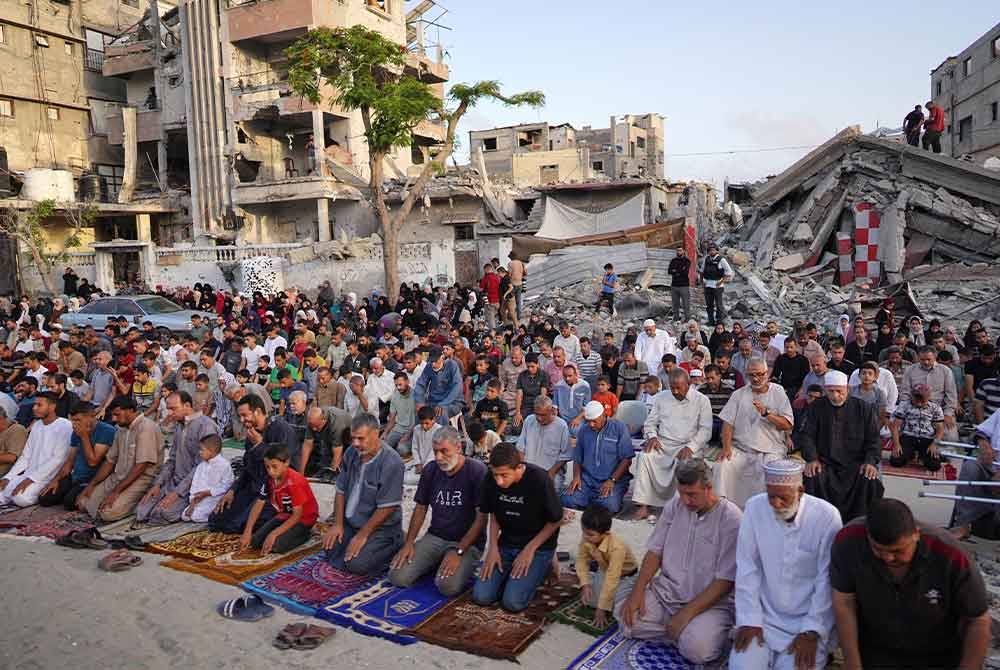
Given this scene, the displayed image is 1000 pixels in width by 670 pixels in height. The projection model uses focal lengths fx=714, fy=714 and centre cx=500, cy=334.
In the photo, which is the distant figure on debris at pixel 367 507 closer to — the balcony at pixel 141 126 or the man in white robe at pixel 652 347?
the man in white robe at pixel 652 347

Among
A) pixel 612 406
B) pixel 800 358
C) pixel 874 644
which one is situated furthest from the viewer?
pixel 800 358

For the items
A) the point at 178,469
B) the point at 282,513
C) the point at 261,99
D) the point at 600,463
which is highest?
the point at 261,99

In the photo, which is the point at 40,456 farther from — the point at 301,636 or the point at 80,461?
the point at 301,636

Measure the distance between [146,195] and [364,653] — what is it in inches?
1271

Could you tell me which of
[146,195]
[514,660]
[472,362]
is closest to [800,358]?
[472,362]

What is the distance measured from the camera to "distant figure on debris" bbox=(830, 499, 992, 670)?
3400mm

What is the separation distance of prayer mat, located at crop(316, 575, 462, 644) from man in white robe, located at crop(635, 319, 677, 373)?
6.36 m

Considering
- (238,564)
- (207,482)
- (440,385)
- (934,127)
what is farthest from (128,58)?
(238,564)

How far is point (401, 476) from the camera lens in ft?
19.4

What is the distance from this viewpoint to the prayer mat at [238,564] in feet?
19.2

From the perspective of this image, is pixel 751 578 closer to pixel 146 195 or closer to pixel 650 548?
pixel 650 548

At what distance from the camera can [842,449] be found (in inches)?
238

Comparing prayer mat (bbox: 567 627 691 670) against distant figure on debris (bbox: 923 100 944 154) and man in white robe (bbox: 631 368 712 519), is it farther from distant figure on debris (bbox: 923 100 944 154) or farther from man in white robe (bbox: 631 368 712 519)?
distant figure on debris (bbox: 923 100 944 154)

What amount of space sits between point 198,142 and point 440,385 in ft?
79.9
